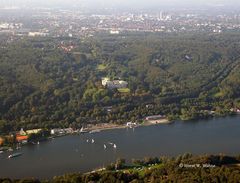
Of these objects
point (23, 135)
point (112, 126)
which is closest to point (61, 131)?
point (23, 135)

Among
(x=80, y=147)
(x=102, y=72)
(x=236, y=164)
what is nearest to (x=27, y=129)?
(x=80, y=147)

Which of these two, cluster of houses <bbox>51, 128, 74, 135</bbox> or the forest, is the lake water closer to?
cluster of houses <bbox>51, 128, 74, 135</bbox>

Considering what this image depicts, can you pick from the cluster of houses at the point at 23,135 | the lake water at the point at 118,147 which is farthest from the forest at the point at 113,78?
the lake water at the point at 118,147

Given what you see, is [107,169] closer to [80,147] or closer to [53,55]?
[80,147]

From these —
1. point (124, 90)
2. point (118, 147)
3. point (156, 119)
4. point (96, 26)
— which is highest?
point (96, 26)

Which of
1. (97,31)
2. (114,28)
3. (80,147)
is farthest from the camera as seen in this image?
(114,28)

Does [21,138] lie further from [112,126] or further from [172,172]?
[172,172]

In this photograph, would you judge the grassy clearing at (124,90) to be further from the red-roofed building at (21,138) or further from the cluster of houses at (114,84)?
the red-roofed building at (21,138)
